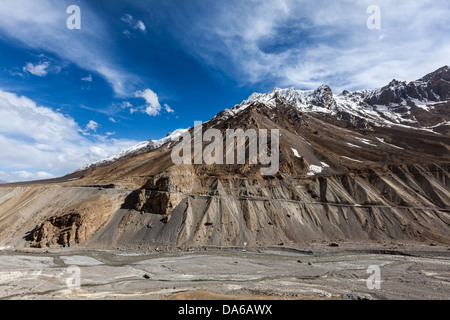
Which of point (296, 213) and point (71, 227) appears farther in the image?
point (296, 213)

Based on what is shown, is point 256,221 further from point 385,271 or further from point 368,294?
point 368,294

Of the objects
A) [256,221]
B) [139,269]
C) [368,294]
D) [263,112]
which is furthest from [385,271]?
[263,112]

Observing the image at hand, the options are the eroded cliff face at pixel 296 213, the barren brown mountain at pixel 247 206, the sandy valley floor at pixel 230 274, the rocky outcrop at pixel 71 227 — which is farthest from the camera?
the eroded cliff face at pixel 296 213

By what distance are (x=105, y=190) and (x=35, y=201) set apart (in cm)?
1341

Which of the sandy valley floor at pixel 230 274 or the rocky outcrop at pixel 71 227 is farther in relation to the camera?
the rocky outcrop at pixel 71 227

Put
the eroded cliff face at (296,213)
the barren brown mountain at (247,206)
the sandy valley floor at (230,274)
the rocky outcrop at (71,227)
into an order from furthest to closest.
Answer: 1. the eroded cliff face at (296,213)
2. the barren brown mountain at (247,206)
3. the rocky outcrop at (71,227)
4. the sandy valley floor at (230,274)

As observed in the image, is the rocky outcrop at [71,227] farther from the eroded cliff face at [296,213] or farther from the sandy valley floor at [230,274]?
the sandy valley floor at [230,274]

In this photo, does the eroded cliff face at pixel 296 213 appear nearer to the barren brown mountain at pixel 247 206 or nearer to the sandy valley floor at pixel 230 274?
the barren brown mountain at pixel 247 206

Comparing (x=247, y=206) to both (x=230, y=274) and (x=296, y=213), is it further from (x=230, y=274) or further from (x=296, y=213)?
(x=230, y=274)

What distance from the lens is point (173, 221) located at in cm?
3878

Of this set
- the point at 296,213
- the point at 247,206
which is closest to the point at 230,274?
the point at 247,206

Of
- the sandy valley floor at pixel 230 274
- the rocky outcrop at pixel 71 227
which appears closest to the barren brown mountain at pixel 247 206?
the rocky outcrop at pixel 71 227

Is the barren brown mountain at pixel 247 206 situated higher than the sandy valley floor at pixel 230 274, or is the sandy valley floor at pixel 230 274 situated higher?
the barren brown mountain at pixel 247 206

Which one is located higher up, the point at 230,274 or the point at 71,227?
the point at 71,227
